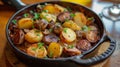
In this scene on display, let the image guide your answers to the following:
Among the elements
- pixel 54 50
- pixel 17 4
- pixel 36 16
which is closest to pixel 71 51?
pixel 54 50

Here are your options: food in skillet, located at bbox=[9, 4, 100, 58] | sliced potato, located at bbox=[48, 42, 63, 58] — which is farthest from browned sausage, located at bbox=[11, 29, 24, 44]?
sliced potato, located at bbox=[48, 42, 63, 58]

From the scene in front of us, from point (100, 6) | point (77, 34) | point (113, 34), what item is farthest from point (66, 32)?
point (100, 6)

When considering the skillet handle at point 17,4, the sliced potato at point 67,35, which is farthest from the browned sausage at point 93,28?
the skillet handle at point 17,4

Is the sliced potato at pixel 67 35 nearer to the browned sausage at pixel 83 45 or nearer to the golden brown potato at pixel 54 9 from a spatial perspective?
the browned sausage at pixel 83 45

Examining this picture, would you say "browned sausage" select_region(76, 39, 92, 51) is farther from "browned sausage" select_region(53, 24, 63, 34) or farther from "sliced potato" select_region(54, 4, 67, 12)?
"sliced potato" select_region(54, 4, 67, 12)

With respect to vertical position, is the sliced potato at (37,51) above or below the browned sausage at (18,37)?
below

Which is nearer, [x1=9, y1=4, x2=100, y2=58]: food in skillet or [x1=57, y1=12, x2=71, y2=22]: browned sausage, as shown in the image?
[x1=9, y1=4, x2=100, y2=58]: food in skillet

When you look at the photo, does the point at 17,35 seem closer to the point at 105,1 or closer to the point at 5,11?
the point at 5,11

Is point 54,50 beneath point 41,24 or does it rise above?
beneath

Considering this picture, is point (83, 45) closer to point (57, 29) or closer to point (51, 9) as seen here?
point (57, 29)
